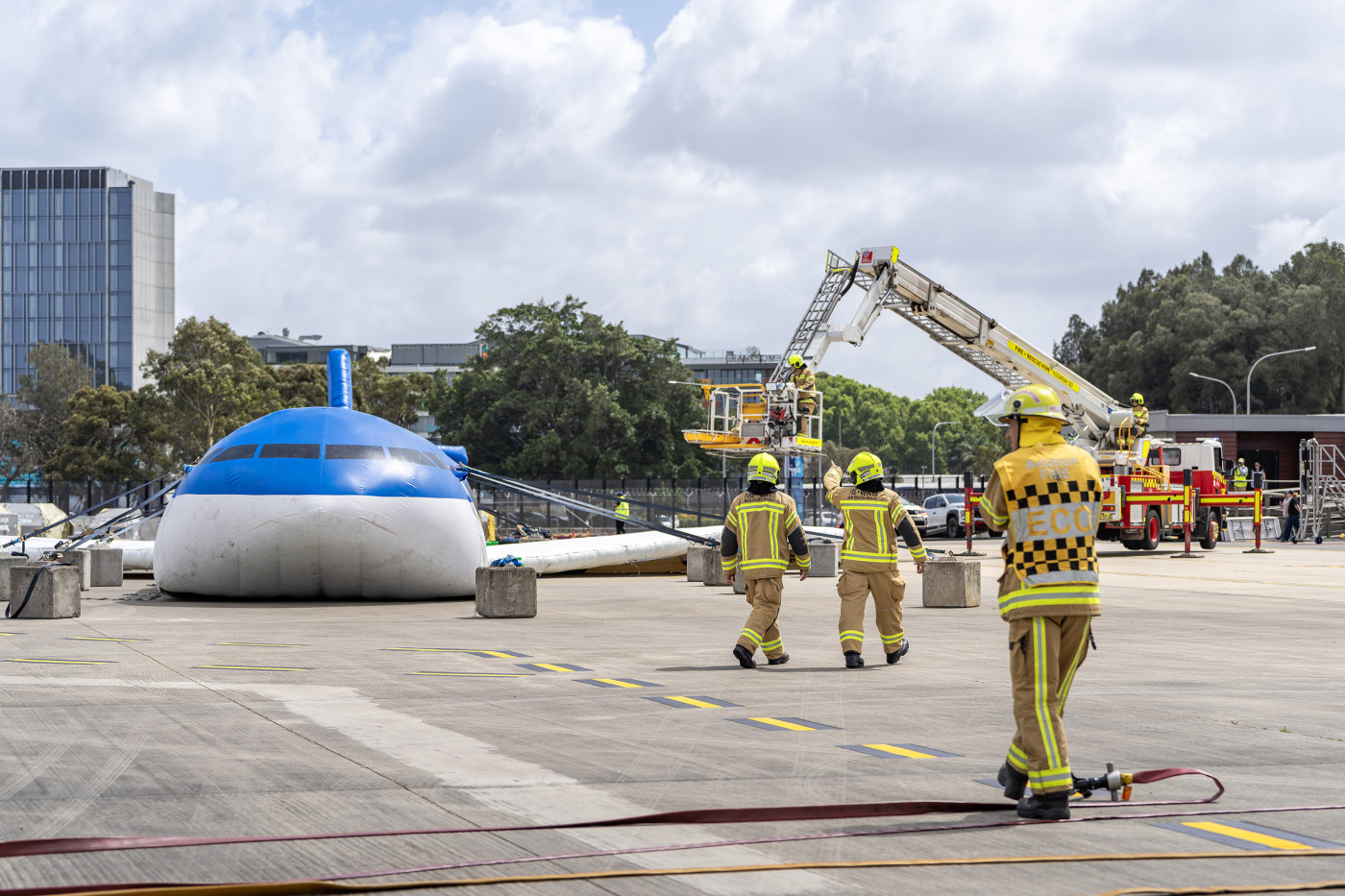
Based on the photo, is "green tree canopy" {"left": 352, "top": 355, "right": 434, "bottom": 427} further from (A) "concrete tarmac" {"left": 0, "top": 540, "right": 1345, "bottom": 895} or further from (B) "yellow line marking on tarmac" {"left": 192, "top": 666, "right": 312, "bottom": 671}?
(B) "yellow line marking on tarmac" {"left": 192, "top": 666, "right": 312, "bottom": 671}

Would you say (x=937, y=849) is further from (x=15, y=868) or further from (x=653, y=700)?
(x=653, y=700)

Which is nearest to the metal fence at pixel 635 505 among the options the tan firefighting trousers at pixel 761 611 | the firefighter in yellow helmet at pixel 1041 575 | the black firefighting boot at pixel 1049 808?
the tan firefighting trousers at pixel 761 611

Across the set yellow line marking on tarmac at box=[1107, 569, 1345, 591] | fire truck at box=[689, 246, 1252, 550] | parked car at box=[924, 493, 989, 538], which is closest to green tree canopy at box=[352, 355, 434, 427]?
parked car at box=[924, 493, 989, 538]

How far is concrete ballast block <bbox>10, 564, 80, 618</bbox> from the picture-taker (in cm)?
1820

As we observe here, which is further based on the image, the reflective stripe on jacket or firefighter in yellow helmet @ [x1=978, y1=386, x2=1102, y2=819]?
the reflective stripe on jacket

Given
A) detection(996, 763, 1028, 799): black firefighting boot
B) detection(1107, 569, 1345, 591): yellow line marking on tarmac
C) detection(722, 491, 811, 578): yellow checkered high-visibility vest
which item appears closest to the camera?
detection(996, 763, 1028, 799): black firefighting boot

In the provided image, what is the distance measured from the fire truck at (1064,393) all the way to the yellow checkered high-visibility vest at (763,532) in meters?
20.9

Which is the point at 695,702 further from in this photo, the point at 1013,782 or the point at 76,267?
the point at 76,267

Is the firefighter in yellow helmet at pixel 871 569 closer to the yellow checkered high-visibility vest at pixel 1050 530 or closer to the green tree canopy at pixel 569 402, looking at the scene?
the yellow checkered high-visibility vest at pixel 1050 530

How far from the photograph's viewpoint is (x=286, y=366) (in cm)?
7369

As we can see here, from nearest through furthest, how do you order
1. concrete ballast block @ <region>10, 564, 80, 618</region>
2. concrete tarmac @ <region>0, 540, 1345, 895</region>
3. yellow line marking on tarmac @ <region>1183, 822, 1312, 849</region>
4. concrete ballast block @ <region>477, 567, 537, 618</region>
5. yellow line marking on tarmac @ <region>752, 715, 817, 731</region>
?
concrete tarmac @ <region>0, 540, 1345, 895</region> → yellow line marking on tarmac @ <region>1183, 822, 1312, 849</region> → yellow line marking on tarmac @ <region>752, 715, 817, 731</region> → concrete ballast block @ <region>10, 564, 80, 618</region> → concrete ballast block @ <region>477, 567, 537, 618</region>

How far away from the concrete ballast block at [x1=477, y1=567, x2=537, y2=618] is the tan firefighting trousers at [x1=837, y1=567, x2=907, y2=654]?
6.31 m

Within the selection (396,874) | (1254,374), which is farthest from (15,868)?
(1254,374)

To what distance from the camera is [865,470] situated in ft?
46.7
